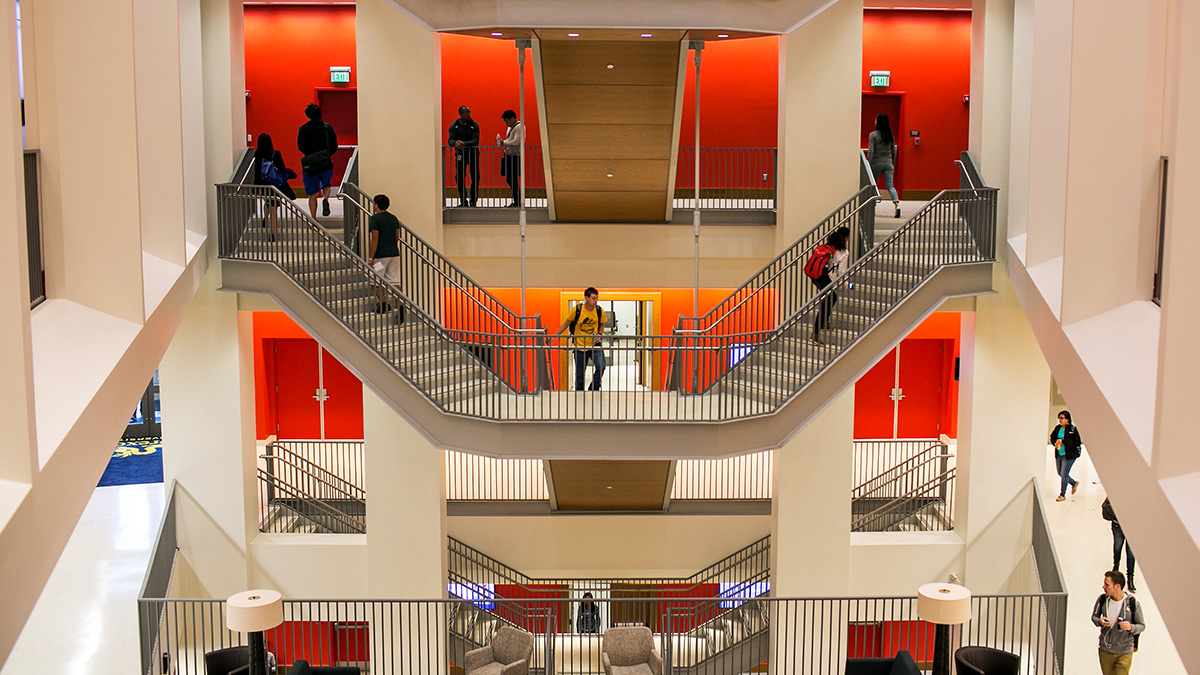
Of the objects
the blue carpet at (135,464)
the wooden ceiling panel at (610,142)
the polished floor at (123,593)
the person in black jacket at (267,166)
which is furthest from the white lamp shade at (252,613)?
the blue carpet at (135,464)

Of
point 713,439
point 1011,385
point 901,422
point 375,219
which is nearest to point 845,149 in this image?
point 1011,385

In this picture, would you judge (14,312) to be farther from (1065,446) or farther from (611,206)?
(1065,446)

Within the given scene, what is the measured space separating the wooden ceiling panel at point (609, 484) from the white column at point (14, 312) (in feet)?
31.2

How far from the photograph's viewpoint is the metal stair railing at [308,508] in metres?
15.3

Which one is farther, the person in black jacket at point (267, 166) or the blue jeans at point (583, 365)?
the person in black jacket at point (267, 166)

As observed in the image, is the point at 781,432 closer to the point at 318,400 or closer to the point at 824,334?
the point at 824,334

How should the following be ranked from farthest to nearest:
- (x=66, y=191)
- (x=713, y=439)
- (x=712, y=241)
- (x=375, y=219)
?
(x=712, y=241)
(x=375, y=219)
(x=713, y=439)
(x=66, y=191)

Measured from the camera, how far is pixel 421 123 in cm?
1386

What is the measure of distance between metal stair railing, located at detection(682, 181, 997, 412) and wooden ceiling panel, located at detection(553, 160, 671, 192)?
10.1 ft

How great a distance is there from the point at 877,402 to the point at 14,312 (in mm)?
17005

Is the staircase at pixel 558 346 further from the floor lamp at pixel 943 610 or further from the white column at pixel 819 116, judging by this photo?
the floor lamp at pixel 943 610

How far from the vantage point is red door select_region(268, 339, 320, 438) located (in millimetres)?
20141

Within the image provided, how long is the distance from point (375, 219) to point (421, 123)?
2187mm

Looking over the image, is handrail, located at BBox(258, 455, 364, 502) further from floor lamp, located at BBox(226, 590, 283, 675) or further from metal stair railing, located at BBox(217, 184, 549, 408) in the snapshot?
floor lamp, located at BBox(226, 590, 283, 675)
